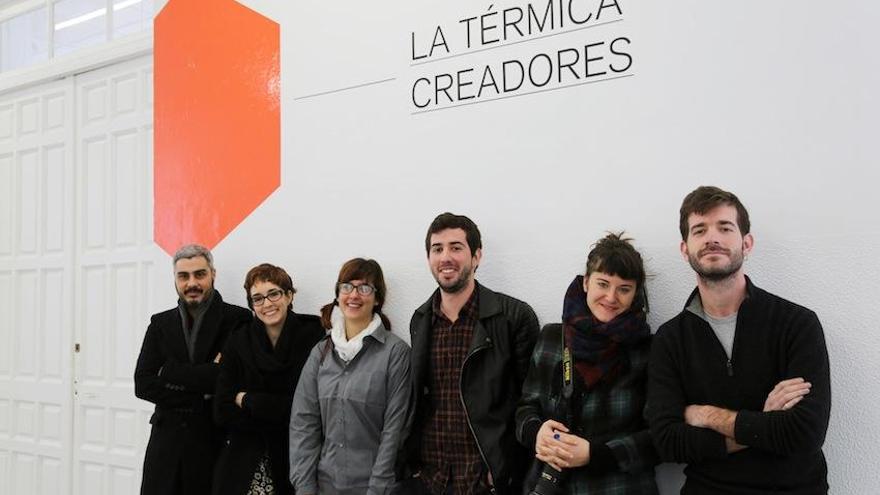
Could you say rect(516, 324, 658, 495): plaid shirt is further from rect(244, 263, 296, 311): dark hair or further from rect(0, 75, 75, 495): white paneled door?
rect(0, 75, 75, 495): white paneled door

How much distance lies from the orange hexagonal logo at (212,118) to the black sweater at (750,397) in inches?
81.0

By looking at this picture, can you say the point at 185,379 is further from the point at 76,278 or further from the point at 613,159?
the point at 613,159

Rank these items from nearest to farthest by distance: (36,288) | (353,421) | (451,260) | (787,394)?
(787,394) → (451,260) → (353,421) → (36,288)

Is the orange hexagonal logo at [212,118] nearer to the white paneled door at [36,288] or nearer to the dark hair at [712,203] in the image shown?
the white paneled door at [36,288]

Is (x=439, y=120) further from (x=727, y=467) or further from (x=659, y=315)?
(x=727, y=467)

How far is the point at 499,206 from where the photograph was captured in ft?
9.45

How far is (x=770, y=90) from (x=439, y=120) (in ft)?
4.00

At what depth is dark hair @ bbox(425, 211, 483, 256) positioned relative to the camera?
8.92 ft

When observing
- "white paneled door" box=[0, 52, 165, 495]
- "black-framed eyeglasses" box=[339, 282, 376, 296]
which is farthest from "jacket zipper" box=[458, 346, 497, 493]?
"white paneled door" box=[0, 52, 165, 495]

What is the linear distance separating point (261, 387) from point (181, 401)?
0.39 m

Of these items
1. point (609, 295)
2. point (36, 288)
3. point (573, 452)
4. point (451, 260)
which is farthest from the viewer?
point (36, 288)

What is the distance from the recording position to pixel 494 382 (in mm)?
2541

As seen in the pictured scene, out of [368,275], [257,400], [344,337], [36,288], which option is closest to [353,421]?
[344,337]

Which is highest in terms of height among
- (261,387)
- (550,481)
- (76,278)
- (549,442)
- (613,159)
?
(613,159)
